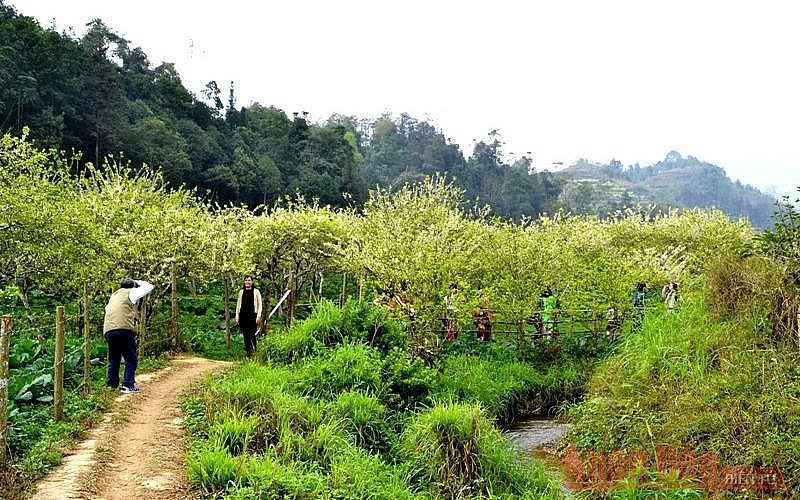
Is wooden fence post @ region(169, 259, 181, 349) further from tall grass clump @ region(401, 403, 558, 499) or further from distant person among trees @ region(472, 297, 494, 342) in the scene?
tall grass clump @ region(401, 403, 558, 499)

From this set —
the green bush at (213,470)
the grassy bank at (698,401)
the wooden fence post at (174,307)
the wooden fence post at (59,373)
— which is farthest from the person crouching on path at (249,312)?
the green bush at (213,470)

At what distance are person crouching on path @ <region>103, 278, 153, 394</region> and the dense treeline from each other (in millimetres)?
13341

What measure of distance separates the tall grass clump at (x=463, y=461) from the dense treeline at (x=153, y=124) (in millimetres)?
16979

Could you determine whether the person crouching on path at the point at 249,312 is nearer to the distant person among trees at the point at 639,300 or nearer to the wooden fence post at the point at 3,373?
the wooden fence post at the point at 3,373

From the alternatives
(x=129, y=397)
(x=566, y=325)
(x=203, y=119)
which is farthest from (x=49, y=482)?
(x=203, y=119)

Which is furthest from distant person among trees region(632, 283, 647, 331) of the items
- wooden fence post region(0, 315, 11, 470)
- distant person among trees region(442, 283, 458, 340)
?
wooden fence post region(0, 315, 11, 470)

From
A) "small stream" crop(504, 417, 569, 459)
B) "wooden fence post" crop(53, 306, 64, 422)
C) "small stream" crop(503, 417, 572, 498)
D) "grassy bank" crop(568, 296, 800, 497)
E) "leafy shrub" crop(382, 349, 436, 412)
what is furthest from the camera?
"small stream" crop(504, 417, 569, 459)

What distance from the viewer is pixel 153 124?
1778 inches

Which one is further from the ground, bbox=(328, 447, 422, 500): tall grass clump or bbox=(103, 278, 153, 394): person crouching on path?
bbox=(103, 278, 153, 394): person crouching on path

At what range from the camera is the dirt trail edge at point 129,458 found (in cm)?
679

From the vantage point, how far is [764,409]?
31.3 ft

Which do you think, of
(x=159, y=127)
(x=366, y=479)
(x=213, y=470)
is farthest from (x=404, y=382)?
(x=159, y=127)

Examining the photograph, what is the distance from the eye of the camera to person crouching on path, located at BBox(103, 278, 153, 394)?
10680mm

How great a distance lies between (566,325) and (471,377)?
250 inches
